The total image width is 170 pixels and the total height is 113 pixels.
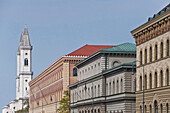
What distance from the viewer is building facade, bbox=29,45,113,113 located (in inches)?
5320

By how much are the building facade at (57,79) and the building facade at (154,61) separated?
58.0 meters

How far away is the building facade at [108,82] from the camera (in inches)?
3201

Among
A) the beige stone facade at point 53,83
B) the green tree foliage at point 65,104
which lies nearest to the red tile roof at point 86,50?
the beige stone facade at point 53,83

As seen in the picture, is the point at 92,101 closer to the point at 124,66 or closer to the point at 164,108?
the point at 124,66

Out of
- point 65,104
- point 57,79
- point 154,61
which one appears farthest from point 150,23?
point 57,79

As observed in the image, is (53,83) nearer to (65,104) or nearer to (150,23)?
(65,104)

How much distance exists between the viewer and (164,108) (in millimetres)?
66562

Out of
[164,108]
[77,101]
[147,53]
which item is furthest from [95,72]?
[164,108]

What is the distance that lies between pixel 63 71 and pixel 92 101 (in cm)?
3829

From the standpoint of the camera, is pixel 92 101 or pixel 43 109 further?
pixel 43 109

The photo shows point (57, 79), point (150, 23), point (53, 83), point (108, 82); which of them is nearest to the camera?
point (150, 23)

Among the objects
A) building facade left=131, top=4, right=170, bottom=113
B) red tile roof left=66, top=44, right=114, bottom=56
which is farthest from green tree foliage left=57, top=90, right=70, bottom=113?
building facade left=131, top=4, right=170, bottom=113

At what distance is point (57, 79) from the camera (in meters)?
147

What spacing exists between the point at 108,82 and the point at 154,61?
22879 mm
